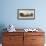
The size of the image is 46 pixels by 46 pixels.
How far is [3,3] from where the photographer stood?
4.14 meters

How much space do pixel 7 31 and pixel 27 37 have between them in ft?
2.02

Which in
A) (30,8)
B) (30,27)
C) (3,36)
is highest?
(30,8)

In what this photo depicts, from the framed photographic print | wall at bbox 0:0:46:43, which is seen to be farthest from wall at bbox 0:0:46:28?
the framed photographic print

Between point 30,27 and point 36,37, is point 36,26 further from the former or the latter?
point 36,37

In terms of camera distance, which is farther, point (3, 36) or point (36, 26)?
point (36, 26)

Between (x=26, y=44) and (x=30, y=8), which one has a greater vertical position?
(x=30, y=8)

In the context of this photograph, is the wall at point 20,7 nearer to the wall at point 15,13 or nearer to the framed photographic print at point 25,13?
the wall at point 15,13

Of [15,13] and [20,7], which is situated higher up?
[20,7]

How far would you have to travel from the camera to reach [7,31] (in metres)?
3.72

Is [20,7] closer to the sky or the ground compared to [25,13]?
closer to the sky

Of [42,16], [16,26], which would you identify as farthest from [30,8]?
[16,26]

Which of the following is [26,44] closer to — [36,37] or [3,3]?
[36,37]

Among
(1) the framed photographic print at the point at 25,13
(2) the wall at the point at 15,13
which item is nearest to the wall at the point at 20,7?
(2) the wall at the point at 15,13

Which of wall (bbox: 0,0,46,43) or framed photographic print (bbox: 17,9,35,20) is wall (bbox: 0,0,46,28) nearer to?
wall (bbox: 0,0,46,43)
